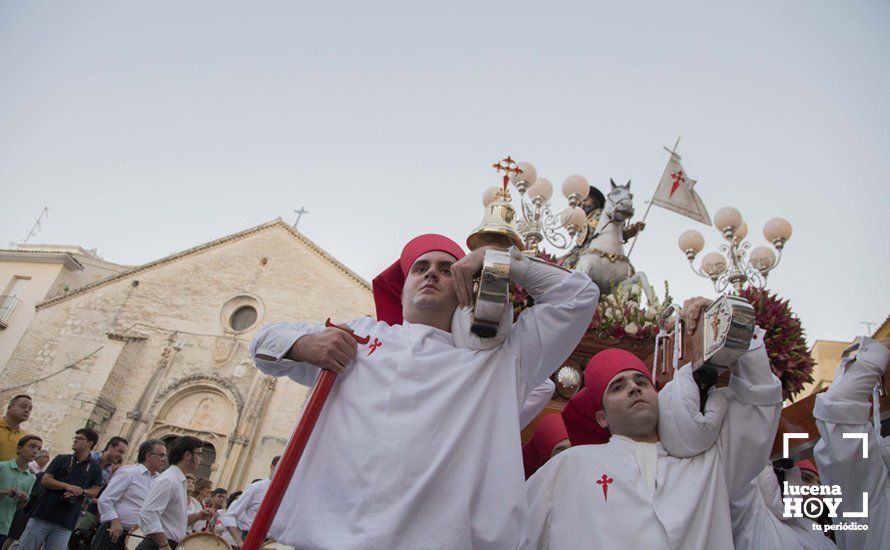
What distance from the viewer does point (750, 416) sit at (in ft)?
7.96

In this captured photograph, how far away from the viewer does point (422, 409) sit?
2.20m

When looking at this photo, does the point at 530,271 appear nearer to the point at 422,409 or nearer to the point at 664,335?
the point at 422,409

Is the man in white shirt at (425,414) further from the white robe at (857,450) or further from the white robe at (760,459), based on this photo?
the white robe at (857,450)

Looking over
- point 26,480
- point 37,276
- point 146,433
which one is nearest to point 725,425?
point 26,480

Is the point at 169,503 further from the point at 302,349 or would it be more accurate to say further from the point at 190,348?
the point at 190,348

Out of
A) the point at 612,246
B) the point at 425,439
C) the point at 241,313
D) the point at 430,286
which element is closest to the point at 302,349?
the point at 430,286

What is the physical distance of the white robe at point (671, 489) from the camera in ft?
7.55

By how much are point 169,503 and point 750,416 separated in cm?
631

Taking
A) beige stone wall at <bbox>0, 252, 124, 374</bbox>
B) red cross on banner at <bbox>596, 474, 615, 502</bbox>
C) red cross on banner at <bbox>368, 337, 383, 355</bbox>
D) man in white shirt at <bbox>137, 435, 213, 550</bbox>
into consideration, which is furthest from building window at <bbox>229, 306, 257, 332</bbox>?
red cross on banner at <bbox>596, 474, 615, 502</bbox>

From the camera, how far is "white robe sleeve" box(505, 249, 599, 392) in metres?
2.39

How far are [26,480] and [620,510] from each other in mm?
7352

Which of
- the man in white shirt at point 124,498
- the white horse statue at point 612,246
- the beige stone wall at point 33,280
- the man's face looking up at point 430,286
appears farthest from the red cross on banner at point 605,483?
the beige stone wall at point 33,280

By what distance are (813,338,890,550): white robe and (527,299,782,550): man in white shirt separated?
1.30 feet

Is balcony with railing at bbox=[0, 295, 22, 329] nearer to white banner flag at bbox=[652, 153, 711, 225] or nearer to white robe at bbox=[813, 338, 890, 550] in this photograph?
white banner flag at bbox=[652, 153, 711, 225]
